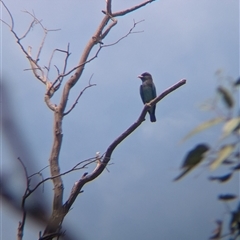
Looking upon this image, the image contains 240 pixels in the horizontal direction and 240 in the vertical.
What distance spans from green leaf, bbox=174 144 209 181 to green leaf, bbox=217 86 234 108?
0.05 m

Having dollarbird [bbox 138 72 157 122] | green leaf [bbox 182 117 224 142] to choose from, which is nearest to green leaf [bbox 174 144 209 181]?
green leaf [bbox 182 117 224 142]

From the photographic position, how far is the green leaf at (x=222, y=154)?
16.9 inches

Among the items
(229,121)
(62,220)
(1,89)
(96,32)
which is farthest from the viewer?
(96,32)

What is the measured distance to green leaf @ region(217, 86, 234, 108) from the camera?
0.46m

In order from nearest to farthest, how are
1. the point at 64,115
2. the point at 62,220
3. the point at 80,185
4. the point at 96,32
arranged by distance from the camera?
1. the point at 62,220
2. the point at 80,185
3. the point at 64,115
4. the point at 96,32

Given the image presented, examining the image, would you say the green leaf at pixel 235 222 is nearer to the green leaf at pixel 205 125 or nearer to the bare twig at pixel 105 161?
the green leaf at pixel 205 125

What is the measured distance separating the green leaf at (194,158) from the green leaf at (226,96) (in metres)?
0.05

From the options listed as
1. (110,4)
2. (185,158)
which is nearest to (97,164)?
(110,4)

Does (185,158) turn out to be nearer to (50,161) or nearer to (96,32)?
(50,161)

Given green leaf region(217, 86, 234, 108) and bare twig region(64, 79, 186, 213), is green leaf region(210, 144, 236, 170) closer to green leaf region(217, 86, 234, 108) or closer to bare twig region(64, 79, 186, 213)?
green leaf region(217, 86, 234, 108)

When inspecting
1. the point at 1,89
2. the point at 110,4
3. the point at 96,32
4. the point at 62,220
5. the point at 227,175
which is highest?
the point at 110,4

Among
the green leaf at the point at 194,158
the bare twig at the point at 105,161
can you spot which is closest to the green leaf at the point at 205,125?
the green leaf at the point at 194,158

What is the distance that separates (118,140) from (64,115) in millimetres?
379

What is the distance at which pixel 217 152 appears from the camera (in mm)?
453
